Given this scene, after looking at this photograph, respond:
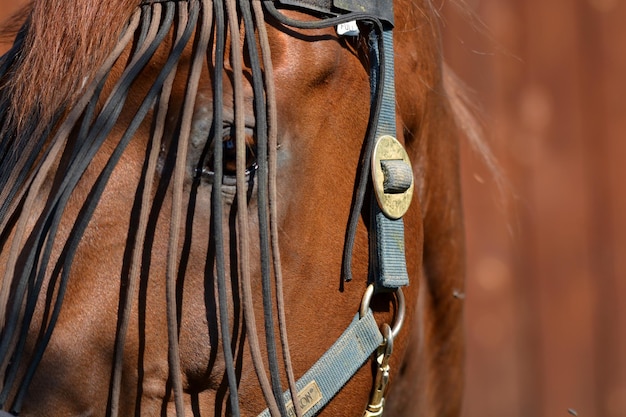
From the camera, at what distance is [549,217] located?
3396 mm

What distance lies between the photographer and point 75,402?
100 cm

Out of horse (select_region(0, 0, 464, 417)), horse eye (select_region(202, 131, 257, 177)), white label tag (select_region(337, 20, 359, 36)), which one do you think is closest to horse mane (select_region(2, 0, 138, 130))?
horse (select_region(0, 0, 464, 417))

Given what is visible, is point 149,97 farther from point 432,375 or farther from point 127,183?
point 432,375


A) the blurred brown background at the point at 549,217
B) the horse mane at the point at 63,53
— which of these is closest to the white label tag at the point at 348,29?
the horse mane at the point at 63,53

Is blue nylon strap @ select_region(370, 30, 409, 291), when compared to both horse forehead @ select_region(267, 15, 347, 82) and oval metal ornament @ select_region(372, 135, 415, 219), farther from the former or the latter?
horse forehead @ select_region(267, 15, 347, 82)

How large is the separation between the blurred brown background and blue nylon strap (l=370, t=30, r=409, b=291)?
211cm

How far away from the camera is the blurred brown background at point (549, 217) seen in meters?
3.34

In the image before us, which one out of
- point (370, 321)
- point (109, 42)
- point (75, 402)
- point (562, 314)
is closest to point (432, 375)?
point (370, 321)

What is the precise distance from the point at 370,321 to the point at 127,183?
46 cm

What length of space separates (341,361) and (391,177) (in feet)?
1.02

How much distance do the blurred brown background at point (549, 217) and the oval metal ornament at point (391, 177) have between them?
6.94ft

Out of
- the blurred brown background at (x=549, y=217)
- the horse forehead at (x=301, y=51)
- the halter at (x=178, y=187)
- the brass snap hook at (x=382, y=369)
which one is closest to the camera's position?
the halter at (x=178, y=187)

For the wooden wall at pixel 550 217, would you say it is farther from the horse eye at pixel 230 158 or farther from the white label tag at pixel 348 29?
the horse eye at pixel 230 158

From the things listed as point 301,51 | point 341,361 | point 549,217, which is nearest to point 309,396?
point 341,361
